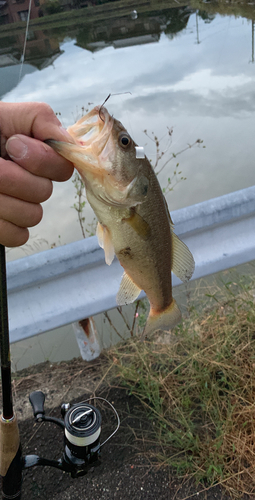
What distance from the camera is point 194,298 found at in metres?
3.01

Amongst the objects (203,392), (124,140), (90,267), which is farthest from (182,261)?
(203,392)

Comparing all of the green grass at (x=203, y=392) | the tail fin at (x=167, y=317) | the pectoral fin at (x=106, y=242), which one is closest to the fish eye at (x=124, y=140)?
the pectoral fin at (x=106, y=242)

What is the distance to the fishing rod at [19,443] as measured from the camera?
1455 mm

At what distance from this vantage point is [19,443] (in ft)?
5.08

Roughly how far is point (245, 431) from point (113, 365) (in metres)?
0.91

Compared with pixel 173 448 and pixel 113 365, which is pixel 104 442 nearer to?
pixel 173 448

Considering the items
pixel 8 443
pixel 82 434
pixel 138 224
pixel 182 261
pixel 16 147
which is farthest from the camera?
pixel 82 434

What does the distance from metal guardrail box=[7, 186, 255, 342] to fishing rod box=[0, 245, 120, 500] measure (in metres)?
0.40

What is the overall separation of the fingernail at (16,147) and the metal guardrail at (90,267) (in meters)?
0.92

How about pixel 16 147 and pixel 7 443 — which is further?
pixel 7 443

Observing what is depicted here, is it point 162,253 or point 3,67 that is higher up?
point 3,67

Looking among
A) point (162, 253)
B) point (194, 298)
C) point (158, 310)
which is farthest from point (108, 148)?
point (194, 298)

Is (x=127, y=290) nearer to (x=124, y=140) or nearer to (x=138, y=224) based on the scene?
(x=138, y=224)

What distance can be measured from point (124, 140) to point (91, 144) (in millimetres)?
93
